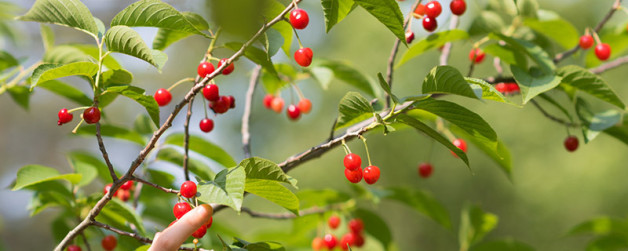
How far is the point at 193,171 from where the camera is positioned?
1303 millimetres

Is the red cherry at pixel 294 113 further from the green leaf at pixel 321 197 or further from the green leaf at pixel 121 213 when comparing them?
the green leaf at pixel 121 213

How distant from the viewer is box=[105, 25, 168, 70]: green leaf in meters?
0.88

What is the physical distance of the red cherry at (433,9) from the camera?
1.24 meters

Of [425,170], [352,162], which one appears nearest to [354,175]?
[352,162]

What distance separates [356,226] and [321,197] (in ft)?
0.78

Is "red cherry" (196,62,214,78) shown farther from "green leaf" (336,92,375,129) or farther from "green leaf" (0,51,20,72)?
"green leaf" (0,51,20,72)

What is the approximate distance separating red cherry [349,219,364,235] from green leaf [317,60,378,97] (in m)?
0.45

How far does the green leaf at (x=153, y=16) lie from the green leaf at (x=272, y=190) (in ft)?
Result: 0.93

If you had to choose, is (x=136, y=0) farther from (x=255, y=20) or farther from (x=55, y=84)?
(x=255, y=20)

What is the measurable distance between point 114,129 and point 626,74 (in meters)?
10.5

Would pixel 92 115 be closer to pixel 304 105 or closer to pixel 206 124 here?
pixel 206 124

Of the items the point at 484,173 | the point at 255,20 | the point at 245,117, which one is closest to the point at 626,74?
the point at 484,173

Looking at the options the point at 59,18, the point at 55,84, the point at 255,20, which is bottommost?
the point at 55,84

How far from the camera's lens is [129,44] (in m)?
0.89
